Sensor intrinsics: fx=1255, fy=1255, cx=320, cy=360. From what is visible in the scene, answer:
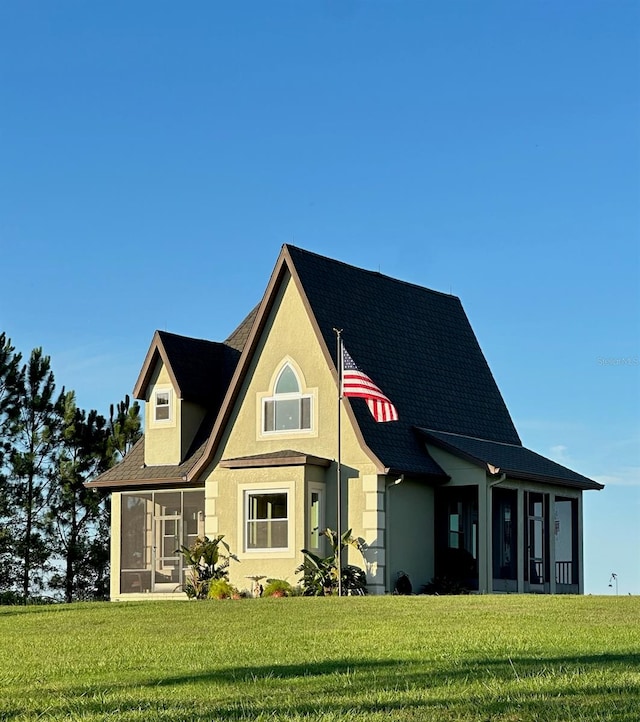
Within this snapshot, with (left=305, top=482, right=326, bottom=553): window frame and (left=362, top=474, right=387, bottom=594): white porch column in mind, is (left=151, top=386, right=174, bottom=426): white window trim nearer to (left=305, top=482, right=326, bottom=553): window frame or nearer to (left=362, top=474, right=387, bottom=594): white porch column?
(left=305, top=482, right=326, bottom=553): window frame

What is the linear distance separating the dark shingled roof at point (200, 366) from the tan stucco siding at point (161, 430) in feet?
1.23

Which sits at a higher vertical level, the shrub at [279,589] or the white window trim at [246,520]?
the white window trim at [246,520]

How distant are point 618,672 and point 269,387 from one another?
19225 mm

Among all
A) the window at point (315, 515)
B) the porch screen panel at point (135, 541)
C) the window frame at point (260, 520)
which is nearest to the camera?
the window at point (315, 515)

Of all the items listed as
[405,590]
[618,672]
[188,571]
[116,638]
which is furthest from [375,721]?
[188,571]

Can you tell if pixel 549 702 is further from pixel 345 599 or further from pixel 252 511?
pixel 252 511

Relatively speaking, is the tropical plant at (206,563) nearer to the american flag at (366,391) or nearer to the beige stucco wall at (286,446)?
the beige stucco wall at (286,446)

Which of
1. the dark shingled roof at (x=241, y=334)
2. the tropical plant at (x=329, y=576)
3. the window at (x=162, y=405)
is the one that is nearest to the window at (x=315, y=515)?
the tropical plant at (x=329, y=576)

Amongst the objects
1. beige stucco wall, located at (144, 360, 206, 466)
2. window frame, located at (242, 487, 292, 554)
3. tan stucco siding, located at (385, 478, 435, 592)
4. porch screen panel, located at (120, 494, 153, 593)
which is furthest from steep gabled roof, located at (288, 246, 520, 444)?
porch screen panel, located at (120, 494, 153, 593)

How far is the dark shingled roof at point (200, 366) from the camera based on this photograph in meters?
31.5

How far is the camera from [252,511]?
95.6 feet

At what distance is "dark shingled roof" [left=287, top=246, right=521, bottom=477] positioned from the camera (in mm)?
29047

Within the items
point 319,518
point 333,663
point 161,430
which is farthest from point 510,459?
point 333,663

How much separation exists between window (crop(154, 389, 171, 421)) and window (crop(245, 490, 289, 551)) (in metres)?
3.94
